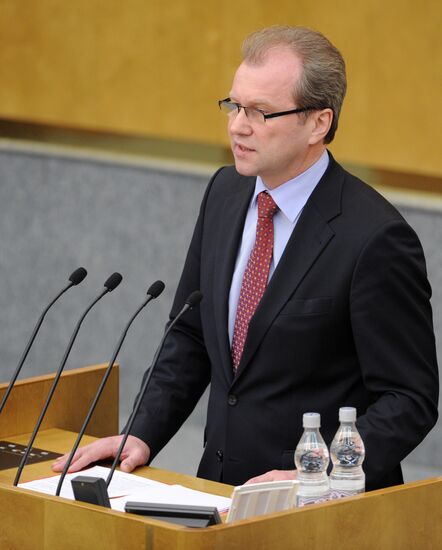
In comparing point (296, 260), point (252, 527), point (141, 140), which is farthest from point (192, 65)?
point (252, 527)

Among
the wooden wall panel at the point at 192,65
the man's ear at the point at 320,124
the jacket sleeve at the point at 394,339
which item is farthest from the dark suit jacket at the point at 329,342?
the wooden wall panel at the point at 192,65

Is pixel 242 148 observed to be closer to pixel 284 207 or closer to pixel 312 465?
pixel 284 207

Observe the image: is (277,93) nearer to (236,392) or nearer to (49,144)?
(236,392)

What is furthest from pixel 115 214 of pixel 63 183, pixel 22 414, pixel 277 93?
pixel 277 93

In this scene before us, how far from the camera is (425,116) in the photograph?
5617 mm

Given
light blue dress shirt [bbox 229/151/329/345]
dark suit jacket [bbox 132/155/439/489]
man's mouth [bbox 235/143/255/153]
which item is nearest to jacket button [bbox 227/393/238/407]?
dark suit jacket [bbox 132/155/439/489]

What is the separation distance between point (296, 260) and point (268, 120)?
322 mm

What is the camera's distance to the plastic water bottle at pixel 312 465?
2.86 meters

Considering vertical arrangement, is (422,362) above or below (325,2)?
below

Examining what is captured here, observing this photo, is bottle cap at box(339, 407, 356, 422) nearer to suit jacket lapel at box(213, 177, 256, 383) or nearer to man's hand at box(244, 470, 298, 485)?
man's hand at box(244, 470, 298, 485)

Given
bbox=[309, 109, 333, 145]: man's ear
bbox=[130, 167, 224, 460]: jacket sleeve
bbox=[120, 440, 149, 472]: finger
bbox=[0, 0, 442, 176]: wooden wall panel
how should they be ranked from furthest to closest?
bbox=[0, 0, 442, 176]: wooden wall panel, bbox=[130, 167, 224, 460]: jacket sleeve, bbox=[120, 440, 149, 472]: finger, bbox=[309, 109, 333, 145]: man's ear

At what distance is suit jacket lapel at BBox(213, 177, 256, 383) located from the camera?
3.40 meters

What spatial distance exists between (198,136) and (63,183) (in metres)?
0.88

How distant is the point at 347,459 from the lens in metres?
2.96
